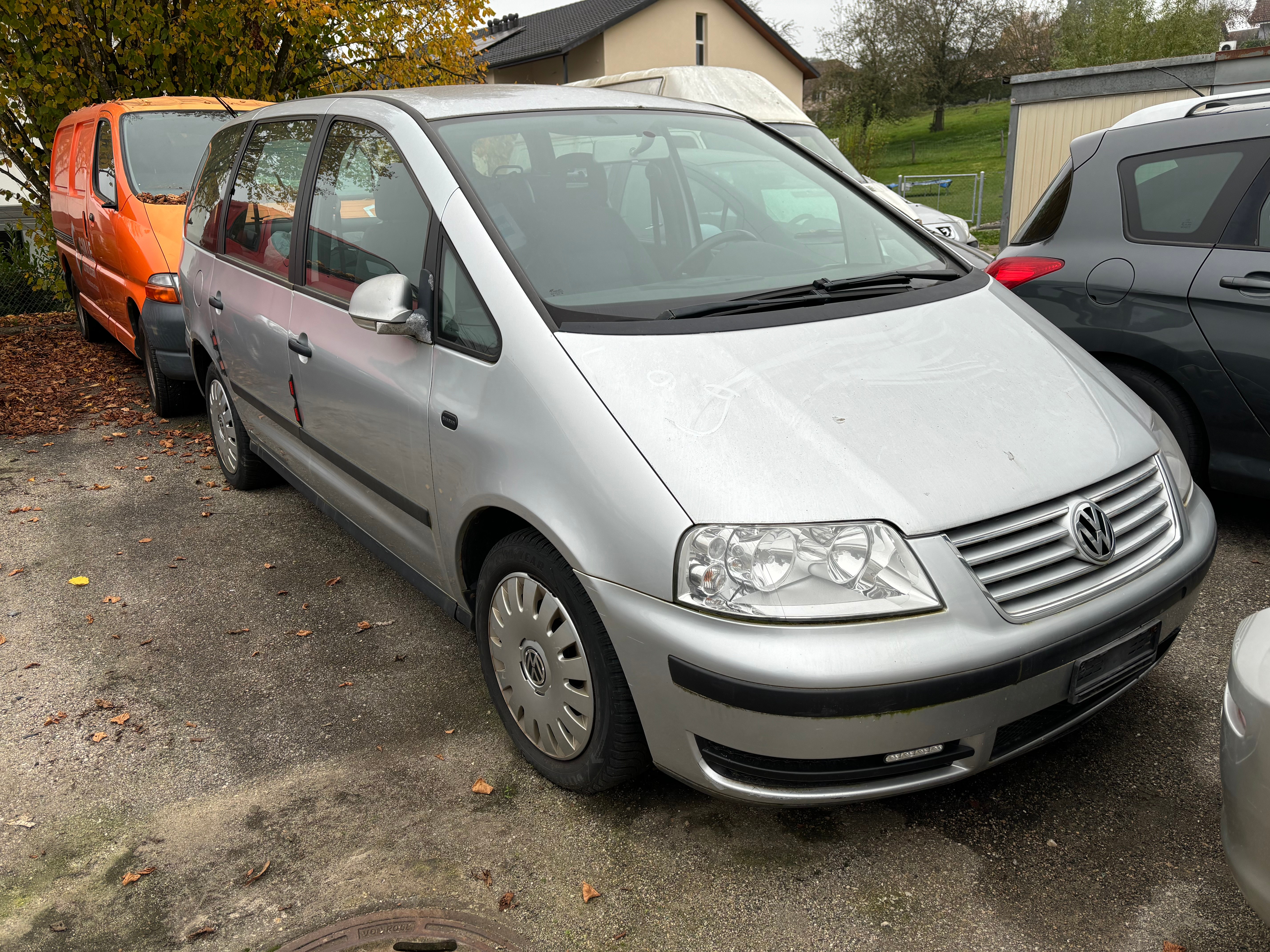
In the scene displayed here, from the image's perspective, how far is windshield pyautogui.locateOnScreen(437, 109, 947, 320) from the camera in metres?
2.83

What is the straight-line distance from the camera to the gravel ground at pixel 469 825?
2312mm

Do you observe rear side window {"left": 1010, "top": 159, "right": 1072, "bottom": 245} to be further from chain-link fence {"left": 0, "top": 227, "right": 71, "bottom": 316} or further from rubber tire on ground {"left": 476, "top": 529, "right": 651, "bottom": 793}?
chain-link fence {"left": 0, "top": 227, "right": 71, "bottom": 316}

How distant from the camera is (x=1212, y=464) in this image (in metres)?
4.12

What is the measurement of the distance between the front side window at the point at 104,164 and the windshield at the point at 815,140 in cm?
539

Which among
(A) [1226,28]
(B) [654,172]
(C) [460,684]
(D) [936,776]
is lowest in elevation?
(C) [460,684]

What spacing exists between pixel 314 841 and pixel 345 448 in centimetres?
137

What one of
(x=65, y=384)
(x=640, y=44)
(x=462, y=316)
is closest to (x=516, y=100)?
(x=462, y=316)

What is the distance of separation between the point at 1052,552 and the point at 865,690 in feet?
1.85

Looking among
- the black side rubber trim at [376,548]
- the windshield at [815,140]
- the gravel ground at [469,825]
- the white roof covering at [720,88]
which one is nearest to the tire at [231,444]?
the black side rubber trim at [376,548]

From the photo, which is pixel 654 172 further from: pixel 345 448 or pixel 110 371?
pixel 110 371

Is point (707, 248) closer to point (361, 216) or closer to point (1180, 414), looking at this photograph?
point (361, 216)

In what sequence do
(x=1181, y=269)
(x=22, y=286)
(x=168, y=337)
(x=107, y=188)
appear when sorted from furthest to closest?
1. (x=22, y=286)
2. (x=107, y=188)
3. (x=168, y=337)
4. (x=1181, y=269)

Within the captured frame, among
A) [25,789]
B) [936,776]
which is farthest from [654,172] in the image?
[25,789]

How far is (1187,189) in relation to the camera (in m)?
4.18
